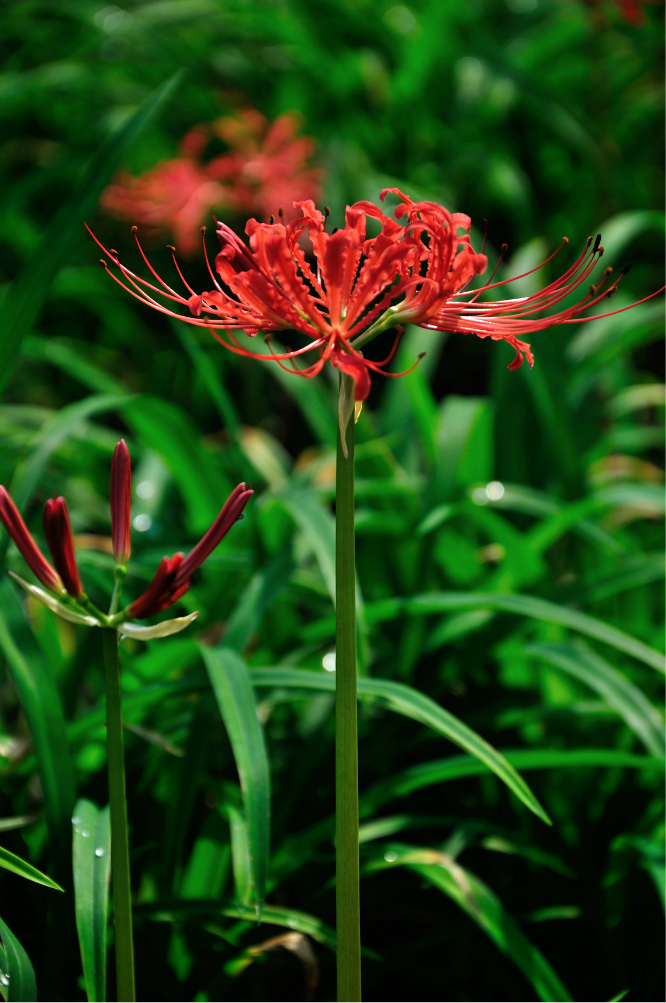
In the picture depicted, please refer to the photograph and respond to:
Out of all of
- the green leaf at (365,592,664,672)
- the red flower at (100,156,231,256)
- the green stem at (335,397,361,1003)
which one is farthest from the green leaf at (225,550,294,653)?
the red flower at (100,156,231,256)

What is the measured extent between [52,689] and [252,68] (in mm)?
2960

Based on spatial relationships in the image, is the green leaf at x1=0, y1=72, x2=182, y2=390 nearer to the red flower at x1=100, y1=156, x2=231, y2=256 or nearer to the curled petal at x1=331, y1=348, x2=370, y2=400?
the curled petal at x1=331, y1=348, x2=370, y2=400

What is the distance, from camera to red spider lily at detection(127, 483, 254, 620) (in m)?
0.63

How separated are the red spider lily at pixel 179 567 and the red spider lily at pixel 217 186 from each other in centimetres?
199

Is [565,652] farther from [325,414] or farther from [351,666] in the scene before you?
[325,414]

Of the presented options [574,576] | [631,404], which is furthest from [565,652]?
[631,404]

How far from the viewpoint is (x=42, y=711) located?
0.96 metres

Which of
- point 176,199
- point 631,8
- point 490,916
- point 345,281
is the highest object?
point 631,8

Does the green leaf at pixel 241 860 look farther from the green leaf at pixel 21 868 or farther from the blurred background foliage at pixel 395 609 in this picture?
the green leaf at pixel 21 868

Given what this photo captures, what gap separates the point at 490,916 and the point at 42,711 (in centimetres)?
60

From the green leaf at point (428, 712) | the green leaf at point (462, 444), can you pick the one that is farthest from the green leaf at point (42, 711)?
the green leaf at point (462, 444)

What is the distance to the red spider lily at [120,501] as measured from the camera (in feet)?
2.17

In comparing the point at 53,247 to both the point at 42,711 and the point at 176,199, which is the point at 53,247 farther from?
the point at 176,199

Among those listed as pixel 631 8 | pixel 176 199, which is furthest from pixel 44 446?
pixel 631 8
